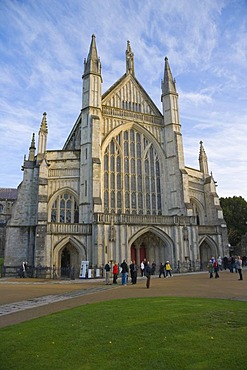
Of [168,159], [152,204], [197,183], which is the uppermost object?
[168,159]

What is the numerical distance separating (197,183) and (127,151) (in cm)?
1076

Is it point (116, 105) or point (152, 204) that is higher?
point (116, 105)

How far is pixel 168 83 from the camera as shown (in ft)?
132

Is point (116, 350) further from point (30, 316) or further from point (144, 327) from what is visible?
point (30, 316)

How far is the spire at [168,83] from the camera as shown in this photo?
132 ft

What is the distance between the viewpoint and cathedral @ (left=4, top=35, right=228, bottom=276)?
29.1m

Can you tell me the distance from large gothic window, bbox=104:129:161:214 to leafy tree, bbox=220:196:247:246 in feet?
66.5

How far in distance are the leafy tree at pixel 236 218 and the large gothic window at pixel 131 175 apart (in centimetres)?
2027

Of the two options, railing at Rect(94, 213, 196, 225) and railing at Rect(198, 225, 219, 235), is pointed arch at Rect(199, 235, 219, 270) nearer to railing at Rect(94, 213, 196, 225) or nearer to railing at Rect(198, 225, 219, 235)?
railing at Rect(198, 225, 219, 235)

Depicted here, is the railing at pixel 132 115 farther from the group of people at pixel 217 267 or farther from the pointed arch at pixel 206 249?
the group of people at pixel 217 267

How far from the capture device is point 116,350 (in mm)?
5789

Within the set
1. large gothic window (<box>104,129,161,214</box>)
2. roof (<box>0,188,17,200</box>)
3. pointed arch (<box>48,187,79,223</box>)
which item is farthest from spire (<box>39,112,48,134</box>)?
roof (<box>0,188,17,200</box>)

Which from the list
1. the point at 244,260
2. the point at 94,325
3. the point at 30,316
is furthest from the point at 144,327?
the point at 244,260

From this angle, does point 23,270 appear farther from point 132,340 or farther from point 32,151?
point 132,340
